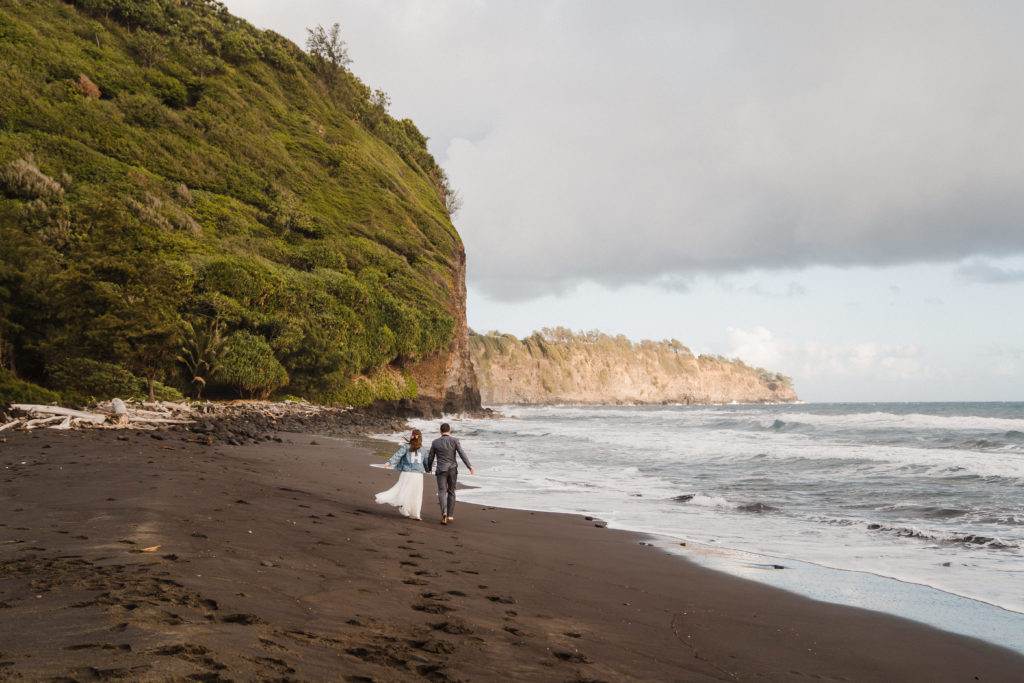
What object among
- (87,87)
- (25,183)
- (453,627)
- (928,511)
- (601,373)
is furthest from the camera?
(601,373)

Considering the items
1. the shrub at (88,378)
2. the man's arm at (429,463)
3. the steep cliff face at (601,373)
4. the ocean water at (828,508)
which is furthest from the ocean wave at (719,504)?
the steep cliff face at (601,373)

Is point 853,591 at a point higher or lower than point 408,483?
lower

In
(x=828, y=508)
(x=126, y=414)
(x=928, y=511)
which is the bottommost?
(x=828, y=508)

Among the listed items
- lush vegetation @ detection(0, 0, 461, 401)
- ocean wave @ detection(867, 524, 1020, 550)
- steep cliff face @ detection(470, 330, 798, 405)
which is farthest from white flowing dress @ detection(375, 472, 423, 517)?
steep cliff face @ detection(470, 330, 798, 405)

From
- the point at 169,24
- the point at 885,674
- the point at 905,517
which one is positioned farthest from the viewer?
the point at 169,24

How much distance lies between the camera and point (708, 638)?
16.0 ft

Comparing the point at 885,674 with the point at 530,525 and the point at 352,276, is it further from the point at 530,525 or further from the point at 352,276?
the point at 352,276

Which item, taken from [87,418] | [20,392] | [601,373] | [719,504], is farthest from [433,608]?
[601,373]

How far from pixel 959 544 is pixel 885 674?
18.3 feet

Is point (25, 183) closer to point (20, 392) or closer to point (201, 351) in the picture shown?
point (201, 351)

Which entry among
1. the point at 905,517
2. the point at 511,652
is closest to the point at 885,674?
the point at 511,652

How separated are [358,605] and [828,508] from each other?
10189 mm

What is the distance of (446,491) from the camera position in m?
9.21

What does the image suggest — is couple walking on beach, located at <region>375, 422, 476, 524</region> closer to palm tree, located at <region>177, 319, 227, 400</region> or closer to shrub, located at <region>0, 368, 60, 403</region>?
shrub, located at <region>0, 368, 60, 403</region>
